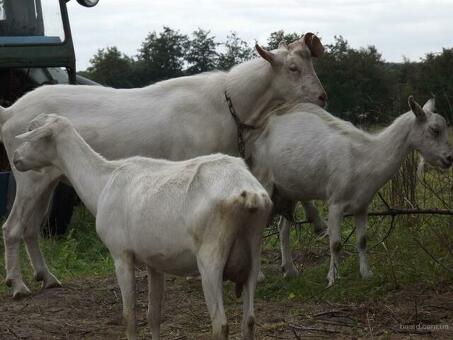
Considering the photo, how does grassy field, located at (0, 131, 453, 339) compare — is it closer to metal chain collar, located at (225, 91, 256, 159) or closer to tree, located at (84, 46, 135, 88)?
metal chain collar, located at (225, 91, 256, 159)

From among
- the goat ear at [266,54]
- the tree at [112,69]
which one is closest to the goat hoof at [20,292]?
the goat ear at [266,54]

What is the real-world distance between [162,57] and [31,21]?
14.5 meters

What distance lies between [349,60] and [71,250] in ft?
21.7

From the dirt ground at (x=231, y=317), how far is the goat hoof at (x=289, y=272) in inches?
26.0

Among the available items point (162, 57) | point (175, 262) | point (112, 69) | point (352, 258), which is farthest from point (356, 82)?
point (112, 69)

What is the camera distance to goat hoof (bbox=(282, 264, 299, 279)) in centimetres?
808

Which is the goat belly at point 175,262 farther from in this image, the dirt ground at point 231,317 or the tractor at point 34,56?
the tractor at point 34,56

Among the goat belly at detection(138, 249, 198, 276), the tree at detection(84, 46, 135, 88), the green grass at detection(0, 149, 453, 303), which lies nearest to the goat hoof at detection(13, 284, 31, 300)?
the green grass at detection(0, 149, 453, 303)

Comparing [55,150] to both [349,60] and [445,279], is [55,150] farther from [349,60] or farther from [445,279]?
[349,60]

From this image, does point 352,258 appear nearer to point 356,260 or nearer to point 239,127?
point 356,260

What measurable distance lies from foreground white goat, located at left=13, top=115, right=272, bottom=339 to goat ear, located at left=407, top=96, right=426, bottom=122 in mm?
2330

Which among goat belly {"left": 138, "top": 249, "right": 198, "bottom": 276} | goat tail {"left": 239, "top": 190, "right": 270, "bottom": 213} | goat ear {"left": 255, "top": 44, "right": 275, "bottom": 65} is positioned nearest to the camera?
goat tail {"left": 239, "top": 190, "right": 270, "bottom": 213}

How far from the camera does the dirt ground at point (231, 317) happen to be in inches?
247

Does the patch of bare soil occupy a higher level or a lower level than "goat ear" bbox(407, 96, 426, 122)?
lower
